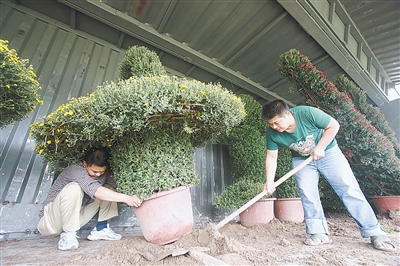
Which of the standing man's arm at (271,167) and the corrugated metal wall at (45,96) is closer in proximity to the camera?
the standing man's arm at (271,167)

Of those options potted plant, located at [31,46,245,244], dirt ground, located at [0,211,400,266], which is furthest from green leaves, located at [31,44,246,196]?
dirt ground, located at [0,211,400,266]

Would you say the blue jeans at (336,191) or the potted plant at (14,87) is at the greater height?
the potted plant at (14,87)

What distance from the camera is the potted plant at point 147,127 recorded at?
70.4 inches

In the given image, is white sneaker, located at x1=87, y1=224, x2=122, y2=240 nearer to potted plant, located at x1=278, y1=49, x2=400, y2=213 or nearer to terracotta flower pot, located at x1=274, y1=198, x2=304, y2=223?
terracotta flower pot, located at x1=274, y1=198, x2=304, y2=223

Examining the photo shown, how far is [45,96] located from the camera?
3.61 m

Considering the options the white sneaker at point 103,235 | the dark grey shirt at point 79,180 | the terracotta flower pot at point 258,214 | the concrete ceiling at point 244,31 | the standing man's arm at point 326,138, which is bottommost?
the white sneaker at point 103,235

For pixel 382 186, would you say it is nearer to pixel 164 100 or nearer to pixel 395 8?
pixel 395 8

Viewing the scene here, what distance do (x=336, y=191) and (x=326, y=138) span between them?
0.61 meters

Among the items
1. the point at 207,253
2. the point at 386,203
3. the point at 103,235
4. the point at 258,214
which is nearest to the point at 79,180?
the point at 103,235

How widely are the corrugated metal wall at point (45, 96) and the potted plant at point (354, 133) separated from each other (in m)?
2.36

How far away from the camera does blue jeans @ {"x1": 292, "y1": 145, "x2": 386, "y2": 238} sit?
2.13 meters

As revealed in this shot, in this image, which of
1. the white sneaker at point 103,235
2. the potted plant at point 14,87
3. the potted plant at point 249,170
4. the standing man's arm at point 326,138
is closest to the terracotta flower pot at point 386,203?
the potted plant at point 249,170

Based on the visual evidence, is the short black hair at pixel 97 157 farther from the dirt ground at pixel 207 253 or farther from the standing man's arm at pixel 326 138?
the standing man's arm at pixel 326 138

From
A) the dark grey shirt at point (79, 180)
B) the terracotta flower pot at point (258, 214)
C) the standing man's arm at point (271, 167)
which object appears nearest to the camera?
the dark grey shirt at point (79, 180)
